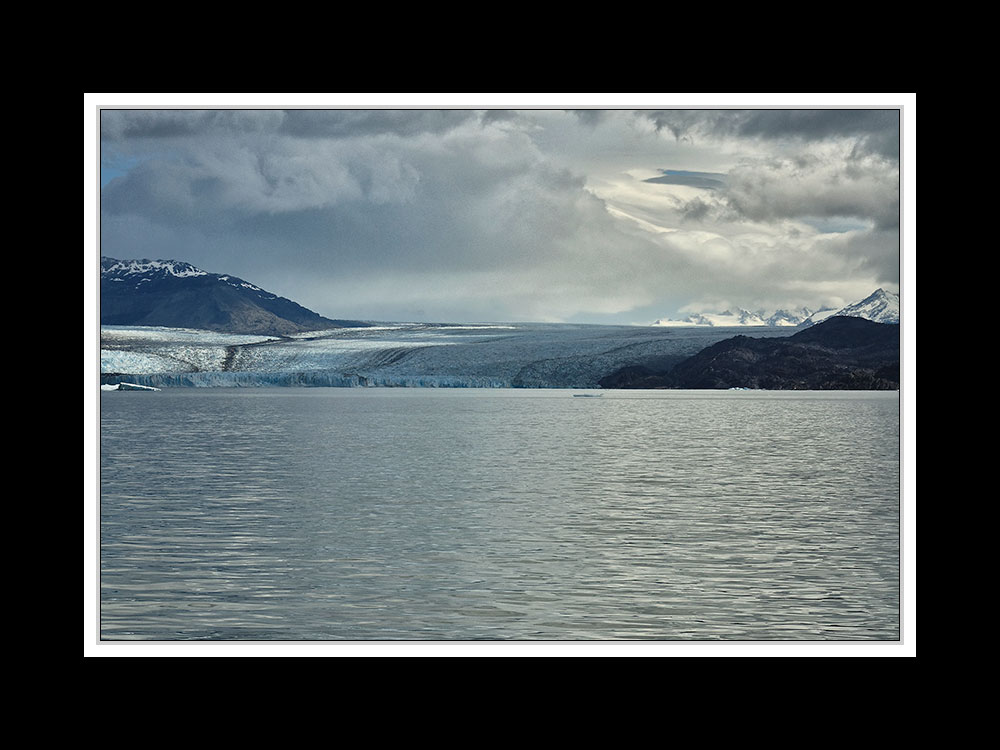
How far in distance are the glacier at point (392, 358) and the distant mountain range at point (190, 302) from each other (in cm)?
106

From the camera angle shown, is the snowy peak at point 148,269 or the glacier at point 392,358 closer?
the glacier at point 392,358

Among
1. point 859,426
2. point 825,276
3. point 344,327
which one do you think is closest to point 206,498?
point 859,426

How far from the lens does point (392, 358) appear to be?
33.2 metres

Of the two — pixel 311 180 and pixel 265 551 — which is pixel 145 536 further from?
pixel 311 180

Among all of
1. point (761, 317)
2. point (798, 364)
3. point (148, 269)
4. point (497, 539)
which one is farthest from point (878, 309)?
point (497, 539)

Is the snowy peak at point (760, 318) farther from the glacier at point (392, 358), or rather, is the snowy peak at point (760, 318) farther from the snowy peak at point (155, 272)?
the snowy peak at point (155, 272)

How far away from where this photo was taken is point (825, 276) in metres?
28.1

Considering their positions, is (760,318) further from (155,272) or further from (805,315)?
(155,272)

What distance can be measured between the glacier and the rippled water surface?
63.3 ft

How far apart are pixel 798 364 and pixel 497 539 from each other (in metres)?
26.3

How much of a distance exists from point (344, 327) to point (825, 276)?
18.8 m

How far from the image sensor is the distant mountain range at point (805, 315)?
27.6 m

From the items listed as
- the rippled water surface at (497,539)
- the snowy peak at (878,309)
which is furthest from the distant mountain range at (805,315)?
the rippled water surface at (497,539)

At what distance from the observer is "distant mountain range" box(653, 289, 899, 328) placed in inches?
1086
